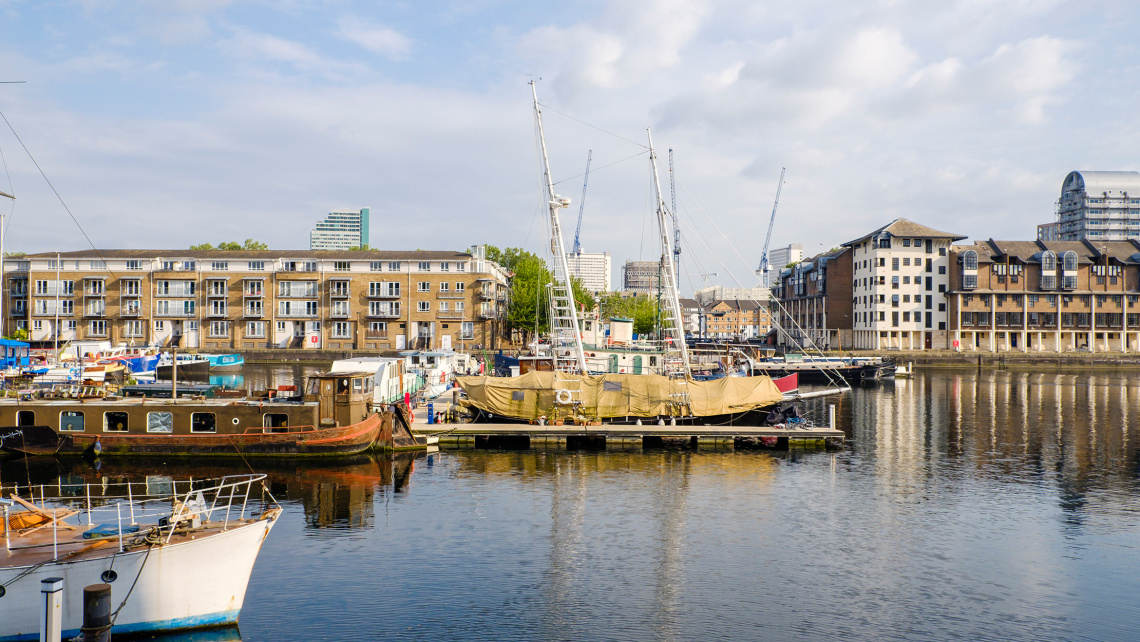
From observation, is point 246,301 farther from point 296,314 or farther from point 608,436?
point 608,436

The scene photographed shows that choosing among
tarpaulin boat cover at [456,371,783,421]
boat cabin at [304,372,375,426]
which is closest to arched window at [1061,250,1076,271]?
tarpaulin boat cover at [456,371,783,421]

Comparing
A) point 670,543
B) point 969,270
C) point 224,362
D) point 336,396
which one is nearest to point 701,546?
point 670,543

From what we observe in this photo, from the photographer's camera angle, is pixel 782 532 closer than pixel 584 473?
Yes

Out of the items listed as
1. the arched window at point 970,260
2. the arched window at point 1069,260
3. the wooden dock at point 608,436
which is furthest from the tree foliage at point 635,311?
the wooden dock at point 608,436

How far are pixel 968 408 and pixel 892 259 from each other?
66569 mm

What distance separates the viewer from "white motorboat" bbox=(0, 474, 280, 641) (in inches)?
628

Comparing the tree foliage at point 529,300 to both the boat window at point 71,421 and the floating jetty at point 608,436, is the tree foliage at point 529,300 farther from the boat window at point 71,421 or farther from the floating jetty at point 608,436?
the boat window at point 71,421

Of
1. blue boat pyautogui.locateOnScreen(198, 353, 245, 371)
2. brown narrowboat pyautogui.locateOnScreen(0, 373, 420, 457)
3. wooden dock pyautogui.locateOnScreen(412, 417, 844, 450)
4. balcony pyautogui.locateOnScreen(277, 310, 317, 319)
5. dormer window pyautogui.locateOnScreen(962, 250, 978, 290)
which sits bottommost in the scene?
wooden dock pyautogui.locateOnScreen(412, 417, 844, 450)

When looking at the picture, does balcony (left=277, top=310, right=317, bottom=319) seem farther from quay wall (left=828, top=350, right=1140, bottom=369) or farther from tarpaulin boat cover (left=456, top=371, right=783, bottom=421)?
quay wall (left=828, top=350, right=1140, bottom=369)

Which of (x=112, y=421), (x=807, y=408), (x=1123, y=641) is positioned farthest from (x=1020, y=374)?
(x=112, y=421)

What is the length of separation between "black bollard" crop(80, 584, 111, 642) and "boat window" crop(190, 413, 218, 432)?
24191 mm

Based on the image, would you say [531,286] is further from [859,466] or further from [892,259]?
[859,466]

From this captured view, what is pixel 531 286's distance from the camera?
126625 millimetres

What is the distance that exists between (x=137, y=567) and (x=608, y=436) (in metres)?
29.4
